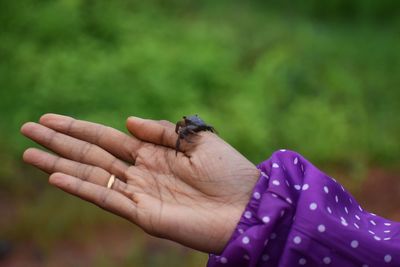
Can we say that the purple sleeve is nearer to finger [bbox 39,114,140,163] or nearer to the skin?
the skin

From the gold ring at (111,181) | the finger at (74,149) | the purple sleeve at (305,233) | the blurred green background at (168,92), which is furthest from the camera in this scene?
the blurred green background at (168,92)

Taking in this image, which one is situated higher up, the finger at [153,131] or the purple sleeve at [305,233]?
the finger at [153,131]

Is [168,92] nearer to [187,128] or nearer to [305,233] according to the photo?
[187,128]

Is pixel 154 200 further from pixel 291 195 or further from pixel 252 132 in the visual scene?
pixel 252 132

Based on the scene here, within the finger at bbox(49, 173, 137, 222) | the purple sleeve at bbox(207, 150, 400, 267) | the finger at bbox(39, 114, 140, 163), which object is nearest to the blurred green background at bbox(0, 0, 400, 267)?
the finger at bbox(39, 114, 140, 163)

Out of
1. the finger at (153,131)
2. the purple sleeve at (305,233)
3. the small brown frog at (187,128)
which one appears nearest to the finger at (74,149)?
the finger at (153,131)

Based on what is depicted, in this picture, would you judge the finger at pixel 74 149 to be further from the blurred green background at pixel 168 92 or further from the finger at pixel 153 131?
the blurred green background at pixel 168 92

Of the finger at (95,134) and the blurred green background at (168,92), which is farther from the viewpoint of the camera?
the blurred green background at (168,92)
